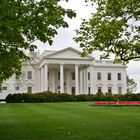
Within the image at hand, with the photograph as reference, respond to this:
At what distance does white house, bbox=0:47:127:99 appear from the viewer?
76.2 meters

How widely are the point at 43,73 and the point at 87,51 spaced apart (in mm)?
61470

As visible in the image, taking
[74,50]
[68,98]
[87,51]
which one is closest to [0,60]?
[87,51]

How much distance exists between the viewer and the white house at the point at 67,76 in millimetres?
76188

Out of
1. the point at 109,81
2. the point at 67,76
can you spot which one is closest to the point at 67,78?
the point at 67,76

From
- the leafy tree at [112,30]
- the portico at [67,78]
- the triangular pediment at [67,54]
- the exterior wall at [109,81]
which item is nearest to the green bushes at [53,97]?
the portico at [67,78]

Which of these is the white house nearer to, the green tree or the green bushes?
the green bushes

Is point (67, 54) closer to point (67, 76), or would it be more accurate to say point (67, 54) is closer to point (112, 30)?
point (67, 76)

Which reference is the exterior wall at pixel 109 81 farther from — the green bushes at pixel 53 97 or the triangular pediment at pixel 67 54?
the green bushes at pixel 53 97

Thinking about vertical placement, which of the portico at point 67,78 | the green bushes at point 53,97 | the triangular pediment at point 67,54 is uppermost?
the triangular pediment at point 67,54

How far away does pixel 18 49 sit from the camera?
13.8 m

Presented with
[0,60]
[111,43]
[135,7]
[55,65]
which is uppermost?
[55,65]

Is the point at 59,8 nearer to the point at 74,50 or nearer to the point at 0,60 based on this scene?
the point at 0,60

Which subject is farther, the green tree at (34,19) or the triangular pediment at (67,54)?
the triangular pediment at (67,54)

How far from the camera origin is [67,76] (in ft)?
275
